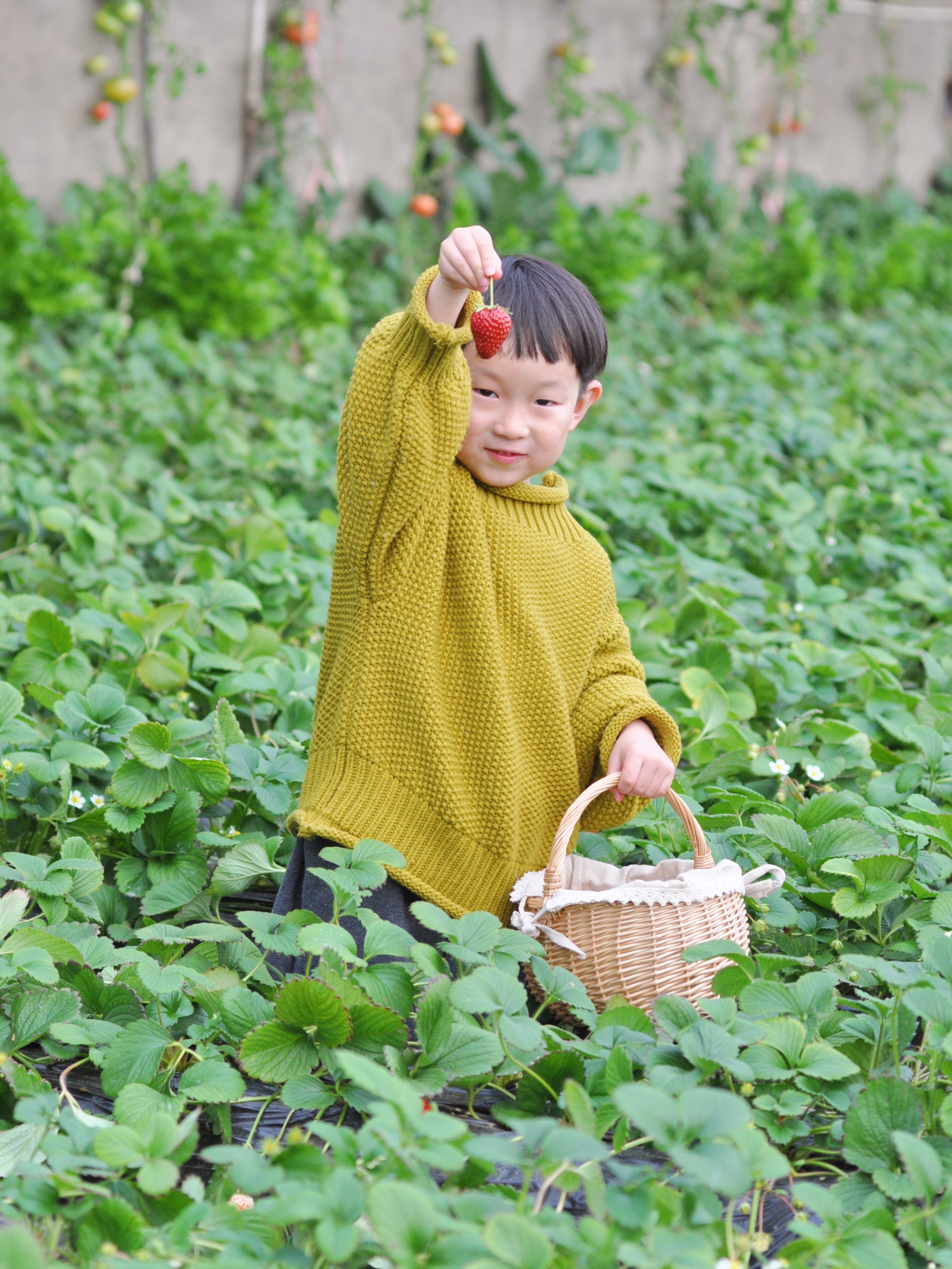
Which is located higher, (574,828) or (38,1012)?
(574,828)

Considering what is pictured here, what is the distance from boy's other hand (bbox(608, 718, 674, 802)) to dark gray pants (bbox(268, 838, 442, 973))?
12.1 inches

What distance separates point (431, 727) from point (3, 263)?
3.39 m

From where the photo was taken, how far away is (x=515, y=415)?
5.47ft

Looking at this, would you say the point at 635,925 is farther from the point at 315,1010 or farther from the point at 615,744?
the point at 315,1010

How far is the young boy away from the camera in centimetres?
160

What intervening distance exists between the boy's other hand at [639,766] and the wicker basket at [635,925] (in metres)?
0.04

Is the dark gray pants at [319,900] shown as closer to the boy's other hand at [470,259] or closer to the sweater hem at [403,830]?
the sweater hem at [403,830]

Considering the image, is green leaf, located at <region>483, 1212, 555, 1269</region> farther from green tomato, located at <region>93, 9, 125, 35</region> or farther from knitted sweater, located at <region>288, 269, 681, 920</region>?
green tomato, located at <region>93, 9, 125, 35</region>

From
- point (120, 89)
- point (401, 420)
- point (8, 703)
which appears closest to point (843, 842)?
point (401, 420)

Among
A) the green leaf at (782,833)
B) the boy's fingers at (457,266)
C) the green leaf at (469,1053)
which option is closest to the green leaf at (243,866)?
the green leaf at (469,1053)

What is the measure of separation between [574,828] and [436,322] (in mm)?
666

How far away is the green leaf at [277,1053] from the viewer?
1399 millimetres

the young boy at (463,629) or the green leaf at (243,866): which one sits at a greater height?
the young boy at (463,629)

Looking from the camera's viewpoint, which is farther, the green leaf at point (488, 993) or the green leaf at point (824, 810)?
the green leaf at point (824, 810)
